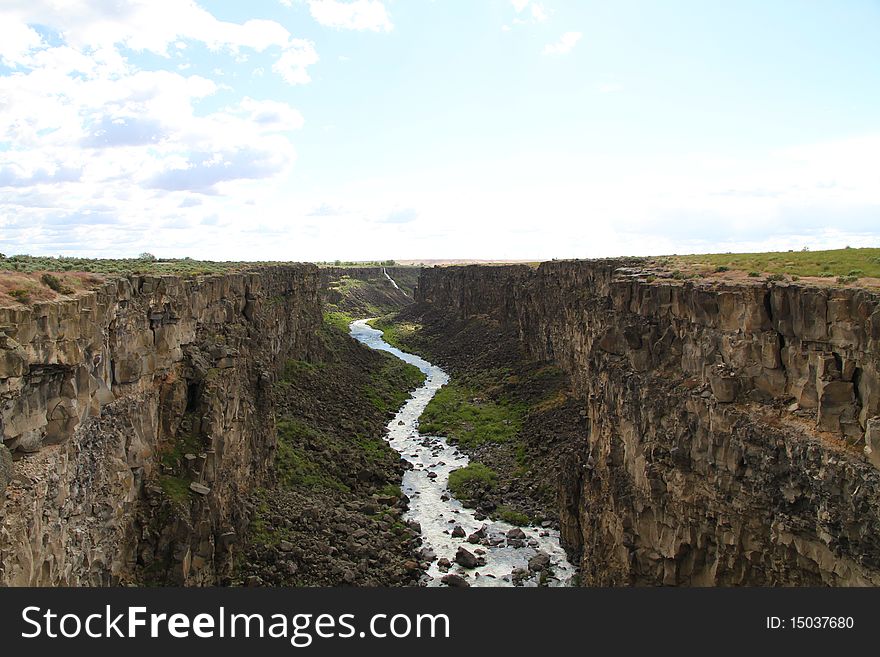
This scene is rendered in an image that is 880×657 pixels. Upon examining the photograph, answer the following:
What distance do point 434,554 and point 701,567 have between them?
14.9 meters

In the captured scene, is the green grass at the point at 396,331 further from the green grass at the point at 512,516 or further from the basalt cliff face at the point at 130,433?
the basalt cliff face at the point at 130,433

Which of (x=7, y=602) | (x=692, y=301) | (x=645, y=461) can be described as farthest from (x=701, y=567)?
(x=7, y=602)

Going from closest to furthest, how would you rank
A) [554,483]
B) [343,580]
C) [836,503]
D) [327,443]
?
1. [836,503]
2. [343,580]
3. [554,483]
4. [327,443]

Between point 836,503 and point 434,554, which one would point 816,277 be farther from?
point 434,554

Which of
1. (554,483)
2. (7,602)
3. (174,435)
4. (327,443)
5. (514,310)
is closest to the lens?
(7,602)

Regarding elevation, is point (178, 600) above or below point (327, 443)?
above

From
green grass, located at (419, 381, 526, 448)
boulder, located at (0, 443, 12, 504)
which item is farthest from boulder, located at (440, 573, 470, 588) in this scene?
boulder, located at (0, 443, 12, 504)

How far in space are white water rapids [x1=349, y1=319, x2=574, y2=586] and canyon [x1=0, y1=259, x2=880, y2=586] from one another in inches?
53.6

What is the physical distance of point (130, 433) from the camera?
2094 centimetres

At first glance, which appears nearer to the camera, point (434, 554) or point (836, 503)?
point (836, 503)

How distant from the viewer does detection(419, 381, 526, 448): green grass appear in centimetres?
5109

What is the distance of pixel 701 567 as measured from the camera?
2075 cm

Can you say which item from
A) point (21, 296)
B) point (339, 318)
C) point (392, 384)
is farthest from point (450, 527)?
point (339, 318)

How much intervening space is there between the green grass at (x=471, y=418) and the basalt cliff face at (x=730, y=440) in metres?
18.8
